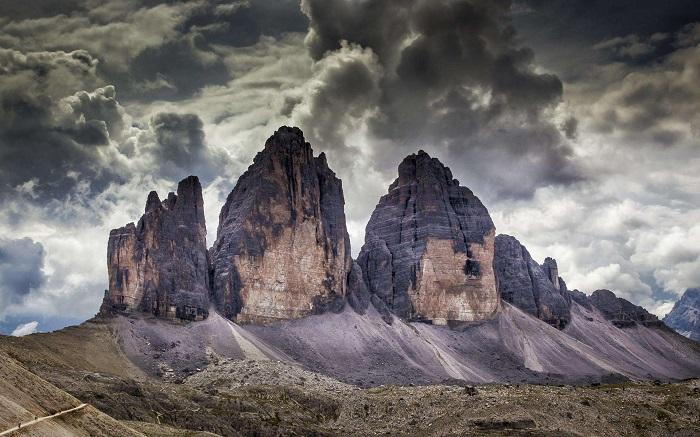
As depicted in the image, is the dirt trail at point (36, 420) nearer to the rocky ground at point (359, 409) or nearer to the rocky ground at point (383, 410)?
the rocky ground at point (359, 409)

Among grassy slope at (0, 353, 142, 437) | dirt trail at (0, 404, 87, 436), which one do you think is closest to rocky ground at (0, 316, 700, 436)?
grassy slope at (0, 353, 142, 437)

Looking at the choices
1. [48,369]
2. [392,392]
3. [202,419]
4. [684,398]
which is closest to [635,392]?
[684,398]

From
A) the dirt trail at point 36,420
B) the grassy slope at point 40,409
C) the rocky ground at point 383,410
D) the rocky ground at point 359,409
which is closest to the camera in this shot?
the dirt trail at point 36,420

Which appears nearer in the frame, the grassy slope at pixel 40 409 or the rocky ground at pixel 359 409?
the grassy slope at pixel 40 409

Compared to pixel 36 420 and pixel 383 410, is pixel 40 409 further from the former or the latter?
pixel 383 410

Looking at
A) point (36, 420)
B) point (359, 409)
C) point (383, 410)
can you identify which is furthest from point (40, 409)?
point (359, 409)

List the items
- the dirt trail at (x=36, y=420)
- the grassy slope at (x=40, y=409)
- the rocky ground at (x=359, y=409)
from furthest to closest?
the rocky ground at (x=359, y=409) → the grassy slope at (x=40, y=409) → the dirt trail at (x=36, y=420)

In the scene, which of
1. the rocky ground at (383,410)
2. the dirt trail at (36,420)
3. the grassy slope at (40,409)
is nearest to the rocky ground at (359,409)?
the rocky ground at (383,410)

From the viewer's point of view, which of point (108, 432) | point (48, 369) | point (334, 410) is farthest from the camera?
point (334, 410)

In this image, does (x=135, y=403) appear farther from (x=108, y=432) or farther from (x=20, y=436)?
(x=20, y=436)

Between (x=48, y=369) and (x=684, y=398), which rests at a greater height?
(x=48, y=369)

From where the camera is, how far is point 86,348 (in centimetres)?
19988

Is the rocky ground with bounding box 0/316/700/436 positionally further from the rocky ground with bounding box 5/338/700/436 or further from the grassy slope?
the grassy slope

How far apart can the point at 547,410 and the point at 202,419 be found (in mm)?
61294
